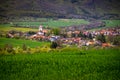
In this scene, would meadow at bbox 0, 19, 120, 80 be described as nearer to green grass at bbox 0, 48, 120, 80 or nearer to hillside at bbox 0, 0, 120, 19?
green grass at bbox 0, 48, 120, 80

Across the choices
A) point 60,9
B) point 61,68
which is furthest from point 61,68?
point 60,9

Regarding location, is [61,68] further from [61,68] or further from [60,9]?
[60,9]

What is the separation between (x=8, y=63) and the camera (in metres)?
8.55

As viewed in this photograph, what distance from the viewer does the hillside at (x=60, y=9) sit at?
40.6 m

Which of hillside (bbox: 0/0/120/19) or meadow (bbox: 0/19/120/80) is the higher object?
hillside (bbox: 0/0/120/19)

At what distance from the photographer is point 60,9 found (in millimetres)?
45438

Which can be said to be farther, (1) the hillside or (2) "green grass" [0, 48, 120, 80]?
(1) the hillside

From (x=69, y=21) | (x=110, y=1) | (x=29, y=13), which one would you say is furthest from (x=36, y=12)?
(x=110, y=1)

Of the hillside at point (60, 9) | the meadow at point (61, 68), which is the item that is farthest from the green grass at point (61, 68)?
the hillside at point (60, 9)

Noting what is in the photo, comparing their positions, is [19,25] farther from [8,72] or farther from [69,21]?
[8,72]

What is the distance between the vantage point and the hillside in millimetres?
40562

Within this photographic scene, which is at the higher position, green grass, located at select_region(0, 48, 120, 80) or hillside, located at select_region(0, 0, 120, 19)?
hillside, located at select_region(0, 0, 120, 19)

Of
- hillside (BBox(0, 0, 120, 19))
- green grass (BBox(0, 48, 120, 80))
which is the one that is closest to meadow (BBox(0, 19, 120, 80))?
green grass (BBox(0, 48, 120, 80))

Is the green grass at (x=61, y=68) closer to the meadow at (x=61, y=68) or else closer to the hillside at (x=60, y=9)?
the meadow at (x=61, y=68)
